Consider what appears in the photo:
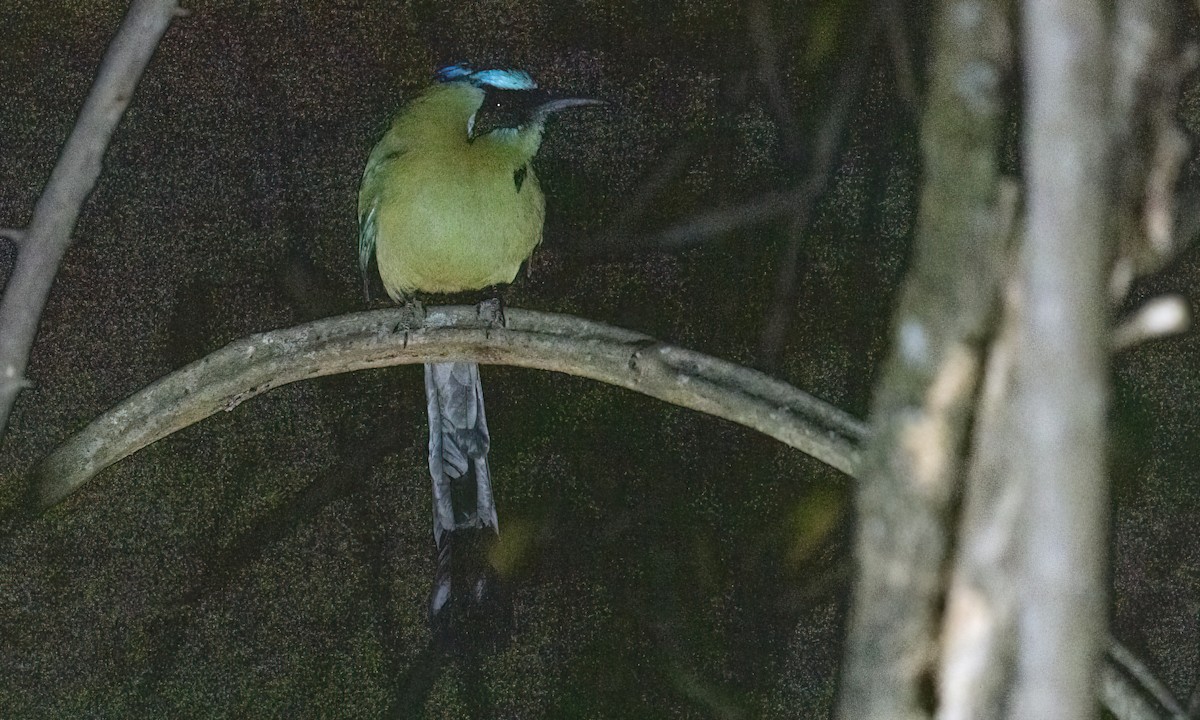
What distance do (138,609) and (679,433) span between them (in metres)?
0.90

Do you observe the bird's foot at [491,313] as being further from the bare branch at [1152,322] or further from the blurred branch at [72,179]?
the bare branch at [1152,322]

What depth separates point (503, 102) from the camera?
153 centimetres

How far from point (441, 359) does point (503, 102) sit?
0.44 metres

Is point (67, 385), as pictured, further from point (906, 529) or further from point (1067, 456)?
point (1067, 456)

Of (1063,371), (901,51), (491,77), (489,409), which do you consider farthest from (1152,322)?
(489,409)

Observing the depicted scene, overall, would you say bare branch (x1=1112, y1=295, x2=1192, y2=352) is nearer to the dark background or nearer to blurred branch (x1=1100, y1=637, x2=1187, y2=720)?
blurred branch (x1=1100, y1=637, x2=1187, y2=720)

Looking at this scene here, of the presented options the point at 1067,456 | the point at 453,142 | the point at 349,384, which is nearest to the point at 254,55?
the point at 453,142

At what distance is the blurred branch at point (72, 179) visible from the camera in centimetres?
95

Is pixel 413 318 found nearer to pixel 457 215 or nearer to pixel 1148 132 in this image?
pixel 457 215

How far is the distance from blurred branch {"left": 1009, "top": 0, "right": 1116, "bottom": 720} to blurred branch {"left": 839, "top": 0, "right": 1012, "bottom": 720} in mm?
164

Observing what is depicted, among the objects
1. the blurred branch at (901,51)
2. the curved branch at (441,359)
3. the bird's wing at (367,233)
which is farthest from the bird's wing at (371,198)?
the blurred branch at (901,51)

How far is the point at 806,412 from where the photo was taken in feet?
3.75

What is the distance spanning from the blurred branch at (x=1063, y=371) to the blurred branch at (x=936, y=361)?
0.16 metres

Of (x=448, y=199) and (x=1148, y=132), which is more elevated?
(x=448, y=199)
